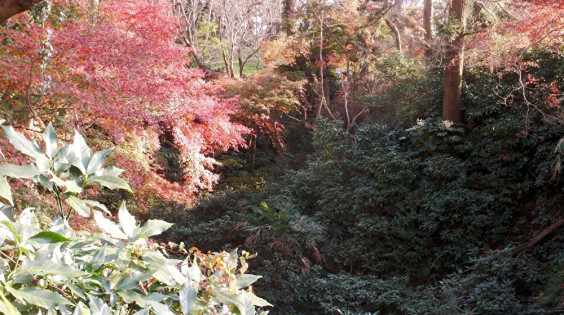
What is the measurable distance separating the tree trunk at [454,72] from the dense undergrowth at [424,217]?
17 cm

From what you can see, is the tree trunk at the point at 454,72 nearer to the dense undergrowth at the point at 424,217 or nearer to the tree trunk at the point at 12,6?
the dense undergrowth at the point at 424,217

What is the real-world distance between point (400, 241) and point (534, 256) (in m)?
1.66

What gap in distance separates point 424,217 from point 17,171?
18.3ft

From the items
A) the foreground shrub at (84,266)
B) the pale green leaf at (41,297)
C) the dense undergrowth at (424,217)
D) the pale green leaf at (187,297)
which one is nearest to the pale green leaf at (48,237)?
the foreground shrub at (84,266)

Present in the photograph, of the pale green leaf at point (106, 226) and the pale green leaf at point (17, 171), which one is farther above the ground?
the pale green leaf at point (17, 171)

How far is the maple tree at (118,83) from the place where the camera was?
4508 mm

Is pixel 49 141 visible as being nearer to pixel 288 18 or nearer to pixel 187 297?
pixel 187 297

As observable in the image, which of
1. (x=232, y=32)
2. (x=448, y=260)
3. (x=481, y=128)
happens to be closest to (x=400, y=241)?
(x=448, y=260)

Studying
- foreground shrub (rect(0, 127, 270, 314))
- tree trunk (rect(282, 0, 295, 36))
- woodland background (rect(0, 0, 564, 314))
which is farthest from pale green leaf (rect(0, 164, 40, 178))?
tree trunk (rect(282, 0, 295, 36))

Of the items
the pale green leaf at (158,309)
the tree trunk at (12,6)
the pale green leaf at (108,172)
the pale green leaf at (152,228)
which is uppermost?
the tree trunk at (12,6)

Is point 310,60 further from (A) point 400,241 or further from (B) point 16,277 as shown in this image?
(B) point 16,277

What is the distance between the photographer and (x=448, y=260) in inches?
217

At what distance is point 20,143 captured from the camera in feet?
3.07

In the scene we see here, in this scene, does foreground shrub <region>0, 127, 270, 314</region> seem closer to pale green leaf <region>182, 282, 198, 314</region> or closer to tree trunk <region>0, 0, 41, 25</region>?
pale green leaf <region>182, 282, 198, 314</region>
